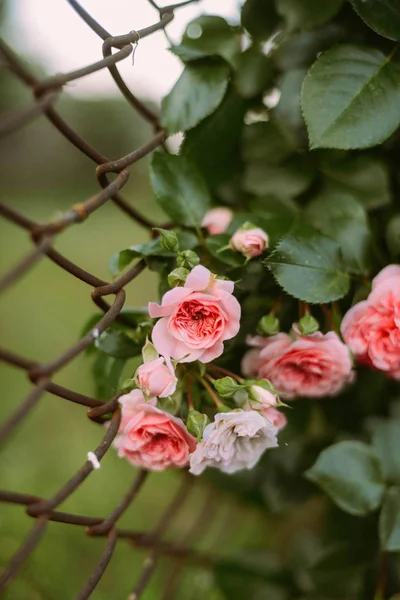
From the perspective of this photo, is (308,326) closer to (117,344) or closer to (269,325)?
(269,325)

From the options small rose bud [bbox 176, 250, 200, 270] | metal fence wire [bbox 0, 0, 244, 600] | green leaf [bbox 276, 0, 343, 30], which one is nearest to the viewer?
metal fence wire [bbox 0, 0, 244, 600]

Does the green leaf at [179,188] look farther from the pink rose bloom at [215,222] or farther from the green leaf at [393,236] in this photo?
the green leaf at [393,236]

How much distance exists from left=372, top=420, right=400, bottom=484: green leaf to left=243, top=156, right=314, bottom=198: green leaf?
0.82 ft

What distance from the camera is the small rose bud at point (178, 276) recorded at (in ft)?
1.32

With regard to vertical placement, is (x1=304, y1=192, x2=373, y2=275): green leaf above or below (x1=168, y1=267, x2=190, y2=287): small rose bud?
below

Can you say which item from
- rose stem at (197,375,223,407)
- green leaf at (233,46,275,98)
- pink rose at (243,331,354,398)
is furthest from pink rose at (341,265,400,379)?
green leaf at (233,46,275,98)

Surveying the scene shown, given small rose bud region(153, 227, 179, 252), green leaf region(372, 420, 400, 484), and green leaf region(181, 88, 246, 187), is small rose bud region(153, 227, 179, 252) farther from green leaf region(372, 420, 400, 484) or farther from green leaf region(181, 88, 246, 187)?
green leaf region(372, 420, 400, 484)

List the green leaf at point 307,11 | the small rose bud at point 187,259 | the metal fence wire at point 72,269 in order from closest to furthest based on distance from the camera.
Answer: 1. the metal fence wire at point 72,269
2. the small rose bud at point 187,259
3. the green leaf at point 307,11

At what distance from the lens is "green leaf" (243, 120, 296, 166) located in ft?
1.89

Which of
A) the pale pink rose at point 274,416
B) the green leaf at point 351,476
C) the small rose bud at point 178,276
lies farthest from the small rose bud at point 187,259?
the green leaf at point 351,476

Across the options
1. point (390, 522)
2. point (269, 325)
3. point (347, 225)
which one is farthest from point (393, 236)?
point (390, 522)

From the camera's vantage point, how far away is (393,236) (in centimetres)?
53

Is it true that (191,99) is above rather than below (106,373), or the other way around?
above

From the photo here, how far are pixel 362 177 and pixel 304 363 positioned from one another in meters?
0.21
